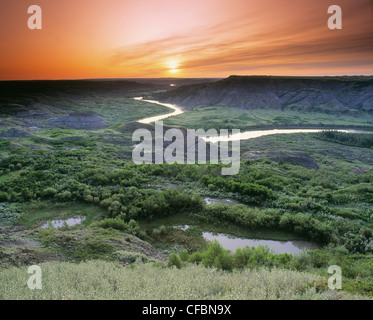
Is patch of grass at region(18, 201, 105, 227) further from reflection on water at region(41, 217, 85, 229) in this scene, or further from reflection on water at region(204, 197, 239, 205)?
reflection on water at region(204, 197, 239, 205)

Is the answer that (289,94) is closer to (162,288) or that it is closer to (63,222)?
(63,222)

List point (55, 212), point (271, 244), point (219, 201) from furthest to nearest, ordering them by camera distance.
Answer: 1. point (219, 201)
2. point (55, 212)
3. point (271, 244)

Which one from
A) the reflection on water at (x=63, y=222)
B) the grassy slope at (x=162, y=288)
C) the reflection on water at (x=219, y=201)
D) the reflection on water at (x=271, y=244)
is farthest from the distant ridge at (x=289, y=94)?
the grassy slope at (x=162, y=288)

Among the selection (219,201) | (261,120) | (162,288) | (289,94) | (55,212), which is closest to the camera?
(162,288)

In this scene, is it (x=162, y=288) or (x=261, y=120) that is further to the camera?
(x=261, y=120)

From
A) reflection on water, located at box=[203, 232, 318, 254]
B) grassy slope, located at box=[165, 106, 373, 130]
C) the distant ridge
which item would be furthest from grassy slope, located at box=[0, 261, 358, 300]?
the distant ridge

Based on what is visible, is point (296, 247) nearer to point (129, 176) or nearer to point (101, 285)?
point (101, 285)

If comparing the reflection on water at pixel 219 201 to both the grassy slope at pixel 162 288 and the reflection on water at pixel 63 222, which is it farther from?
the grassy slope at pixel 162 288

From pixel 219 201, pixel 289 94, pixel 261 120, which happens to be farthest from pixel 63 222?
pixel 289 94

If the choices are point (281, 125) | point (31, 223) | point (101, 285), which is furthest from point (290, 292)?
point (281, 125)
